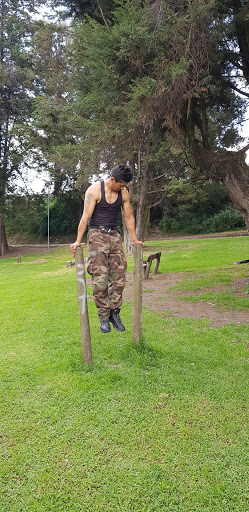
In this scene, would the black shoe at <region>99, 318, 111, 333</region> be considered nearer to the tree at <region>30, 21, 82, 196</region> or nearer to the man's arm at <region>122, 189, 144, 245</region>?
the man's arm at <region>122, 189, 144, 245</region>

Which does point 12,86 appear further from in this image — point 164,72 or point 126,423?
point 126,423

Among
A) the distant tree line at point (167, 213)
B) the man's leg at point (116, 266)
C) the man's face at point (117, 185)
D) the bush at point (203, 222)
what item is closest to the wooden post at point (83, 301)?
the man's leg at point (116, 266)

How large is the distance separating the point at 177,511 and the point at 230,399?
4.07ft

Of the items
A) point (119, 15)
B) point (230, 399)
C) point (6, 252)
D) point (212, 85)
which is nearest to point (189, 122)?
point (212, 85)

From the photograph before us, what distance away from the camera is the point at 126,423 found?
260cm

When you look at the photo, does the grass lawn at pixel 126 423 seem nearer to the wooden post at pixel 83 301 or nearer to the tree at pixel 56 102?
the wooden post at pixel 83 301

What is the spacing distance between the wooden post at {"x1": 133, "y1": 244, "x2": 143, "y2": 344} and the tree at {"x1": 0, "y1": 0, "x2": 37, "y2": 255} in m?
21.6

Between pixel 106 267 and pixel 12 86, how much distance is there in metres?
25.5

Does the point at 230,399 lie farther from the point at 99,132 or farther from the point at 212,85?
the point at 212,85

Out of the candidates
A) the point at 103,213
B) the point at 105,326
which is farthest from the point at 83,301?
the point at 103,213

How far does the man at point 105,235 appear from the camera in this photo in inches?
119

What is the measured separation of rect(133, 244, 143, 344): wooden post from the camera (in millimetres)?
3516

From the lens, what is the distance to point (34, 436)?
8.10 feet

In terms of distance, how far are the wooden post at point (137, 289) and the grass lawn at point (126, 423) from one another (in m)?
0.21
